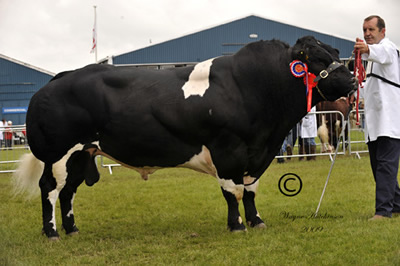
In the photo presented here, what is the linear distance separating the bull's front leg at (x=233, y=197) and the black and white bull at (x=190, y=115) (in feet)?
0.04

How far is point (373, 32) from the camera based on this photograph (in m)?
6.00

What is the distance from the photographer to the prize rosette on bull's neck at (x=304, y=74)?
5.50m

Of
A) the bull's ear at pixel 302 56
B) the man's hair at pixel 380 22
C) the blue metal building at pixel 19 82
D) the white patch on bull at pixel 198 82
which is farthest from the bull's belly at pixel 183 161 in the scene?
the blue metal building at pixel 19 82

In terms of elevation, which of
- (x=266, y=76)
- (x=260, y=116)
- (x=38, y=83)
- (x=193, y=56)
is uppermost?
(x=193, y=56)

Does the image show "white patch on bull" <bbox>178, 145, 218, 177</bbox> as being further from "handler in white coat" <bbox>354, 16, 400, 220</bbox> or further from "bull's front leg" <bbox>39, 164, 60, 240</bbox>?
"handler in white coat" <bbox>354, 16, 400, 220</bbox>

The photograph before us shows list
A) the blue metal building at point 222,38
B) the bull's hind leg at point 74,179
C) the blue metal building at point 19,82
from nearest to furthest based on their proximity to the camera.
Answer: the bull's hind leg at point 74,179 < the blue metal building at point 19,82 < the blue metal building at point 222,38

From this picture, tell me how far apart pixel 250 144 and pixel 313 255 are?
57.7 inches

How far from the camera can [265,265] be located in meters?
4.26

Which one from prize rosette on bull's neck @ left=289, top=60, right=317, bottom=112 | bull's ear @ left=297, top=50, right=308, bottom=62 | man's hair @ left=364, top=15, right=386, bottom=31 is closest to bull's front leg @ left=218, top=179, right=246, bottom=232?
prize rosette on bull's neck @ left=289, top=60, right=317, bottom=112

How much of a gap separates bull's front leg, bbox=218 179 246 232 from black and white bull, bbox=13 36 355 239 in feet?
0.04

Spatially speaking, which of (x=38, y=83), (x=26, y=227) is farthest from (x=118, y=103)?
(x=38, y=83)

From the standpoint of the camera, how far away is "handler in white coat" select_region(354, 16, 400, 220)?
5832 millimetres

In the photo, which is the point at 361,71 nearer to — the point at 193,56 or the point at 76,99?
the point at 76,99

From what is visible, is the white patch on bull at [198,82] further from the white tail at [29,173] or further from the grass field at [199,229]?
the white tail at [29,173]
